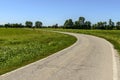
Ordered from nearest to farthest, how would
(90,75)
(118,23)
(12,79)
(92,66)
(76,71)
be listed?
(12,79) → (90,75) → (76,71) → (92,66) → (118,23)

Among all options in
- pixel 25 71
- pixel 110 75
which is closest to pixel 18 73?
pixel 25 71

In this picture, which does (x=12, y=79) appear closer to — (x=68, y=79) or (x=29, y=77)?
(x=29, y=77)

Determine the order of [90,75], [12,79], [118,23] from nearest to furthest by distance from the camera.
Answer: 1. [12,79]
2. [90,75]
3. [118,23]

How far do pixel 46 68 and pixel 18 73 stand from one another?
1835 millimetres

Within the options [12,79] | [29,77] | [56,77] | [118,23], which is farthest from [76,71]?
[118,23]

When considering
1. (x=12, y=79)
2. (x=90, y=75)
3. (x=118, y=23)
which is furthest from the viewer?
(x=118, y=23)

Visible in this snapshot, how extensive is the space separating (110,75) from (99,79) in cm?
110

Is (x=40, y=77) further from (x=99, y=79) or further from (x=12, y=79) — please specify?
(x=99, y=79)

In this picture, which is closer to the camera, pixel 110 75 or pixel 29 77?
pixel 29 77

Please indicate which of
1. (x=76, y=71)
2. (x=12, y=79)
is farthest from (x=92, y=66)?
(x=12, y=79)

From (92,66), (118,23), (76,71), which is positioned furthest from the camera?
(118,23)

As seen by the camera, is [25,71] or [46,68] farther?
[46,68]

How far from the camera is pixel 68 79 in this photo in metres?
10.4

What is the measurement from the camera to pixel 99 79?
10539mm
